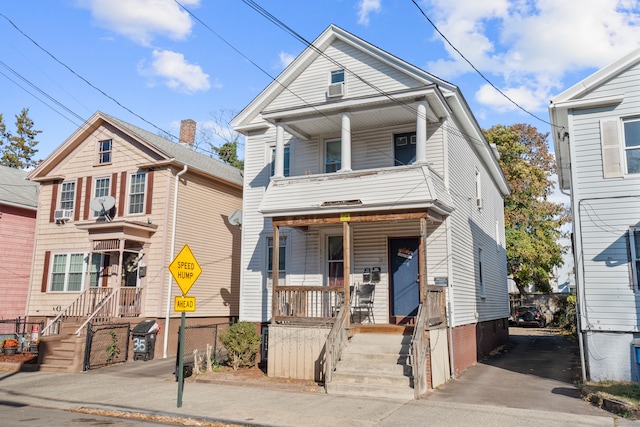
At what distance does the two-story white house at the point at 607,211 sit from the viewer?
11.7 metres

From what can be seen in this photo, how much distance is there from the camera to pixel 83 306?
1769 cm

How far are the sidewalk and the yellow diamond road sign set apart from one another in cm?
238

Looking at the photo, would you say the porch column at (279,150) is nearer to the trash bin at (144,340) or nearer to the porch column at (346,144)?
the porch column at (346,144)

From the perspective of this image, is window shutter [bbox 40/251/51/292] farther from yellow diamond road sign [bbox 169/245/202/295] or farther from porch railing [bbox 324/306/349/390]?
porch railing [bbox 324/306/349/390]

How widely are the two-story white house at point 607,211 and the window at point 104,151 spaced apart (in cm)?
1625

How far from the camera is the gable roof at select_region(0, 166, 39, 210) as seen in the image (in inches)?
893

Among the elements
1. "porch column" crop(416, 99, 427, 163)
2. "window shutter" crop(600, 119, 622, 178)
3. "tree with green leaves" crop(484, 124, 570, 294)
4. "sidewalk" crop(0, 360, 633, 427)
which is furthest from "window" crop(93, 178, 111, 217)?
"tree with green leaves" crop(484, 124, 570, 294)

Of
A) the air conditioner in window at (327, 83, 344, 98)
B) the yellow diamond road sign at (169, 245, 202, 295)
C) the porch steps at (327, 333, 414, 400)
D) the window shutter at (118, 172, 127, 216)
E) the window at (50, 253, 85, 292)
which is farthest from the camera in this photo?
the window at (50, 253, 85, 292)

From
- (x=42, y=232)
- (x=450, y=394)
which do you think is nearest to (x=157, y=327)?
(x=42, y=232)

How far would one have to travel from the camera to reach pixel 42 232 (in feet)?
68.7

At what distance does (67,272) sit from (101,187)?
11.6 feet

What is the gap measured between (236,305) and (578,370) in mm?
13213

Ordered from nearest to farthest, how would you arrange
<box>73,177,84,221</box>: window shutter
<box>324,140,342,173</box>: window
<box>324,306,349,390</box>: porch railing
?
1. <box>324,306,349,390</box>: porch railing
2. <box>324,140,342,173</box>: window
3. <box>73,177,84,221</box>: window shutter

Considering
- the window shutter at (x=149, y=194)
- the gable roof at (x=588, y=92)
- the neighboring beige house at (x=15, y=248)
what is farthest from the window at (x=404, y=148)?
the neighboring beige house at (x=15, y=248)
